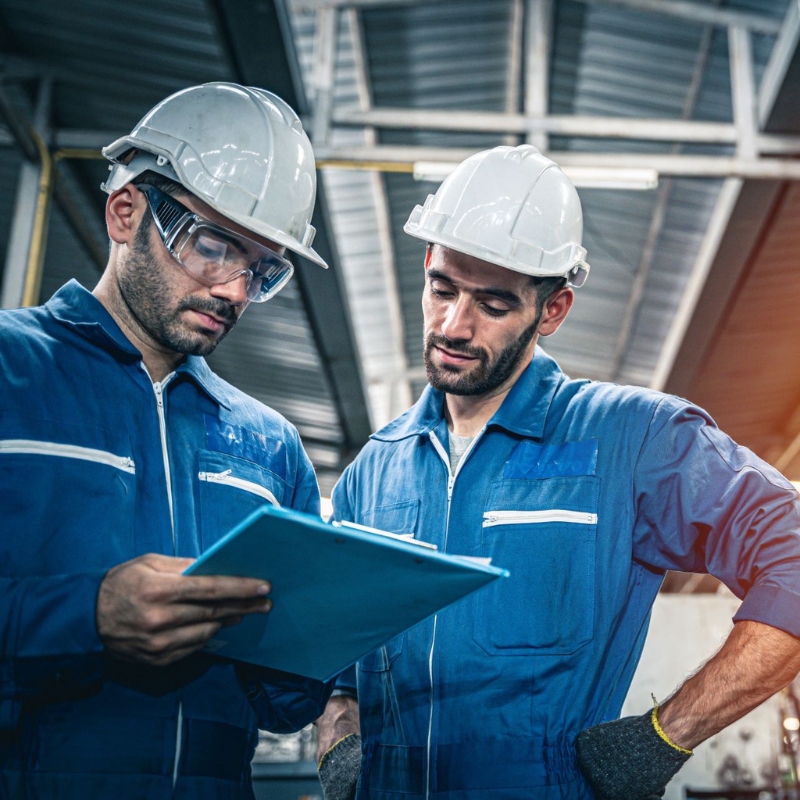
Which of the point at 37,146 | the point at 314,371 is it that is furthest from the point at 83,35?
the point at 314,371

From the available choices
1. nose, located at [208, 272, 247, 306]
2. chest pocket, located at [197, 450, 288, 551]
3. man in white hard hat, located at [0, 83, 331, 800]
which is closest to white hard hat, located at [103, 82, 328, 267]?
man in white hard hat, located at [0, 83, 331, 800]

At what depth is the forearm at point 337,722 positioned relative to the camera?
2.43m

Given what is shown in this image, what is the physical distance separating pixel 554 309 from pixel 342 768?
142 cm

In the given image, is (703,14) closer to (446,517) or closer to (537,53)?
(537,53)

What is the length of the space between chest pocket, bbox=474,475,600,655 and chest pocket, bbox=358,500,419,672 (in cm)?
23

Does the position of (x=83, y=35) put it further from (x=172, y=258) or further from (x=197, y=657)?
(x=197, y=657)

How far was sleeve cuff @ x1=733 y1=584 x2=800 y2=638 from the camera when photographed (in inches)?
76.4

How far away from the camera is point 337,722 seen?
247 centimetres

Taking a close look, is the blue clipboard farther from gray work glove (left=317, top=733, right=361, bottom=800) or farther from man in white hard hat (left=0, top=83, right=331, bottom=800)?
gray work glove (left=317, top=733, right=361, bottom=800)

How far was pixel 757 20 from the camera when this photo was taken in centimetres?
630

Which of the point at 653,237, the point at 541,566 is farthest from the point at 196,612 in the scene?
the point at 653,237

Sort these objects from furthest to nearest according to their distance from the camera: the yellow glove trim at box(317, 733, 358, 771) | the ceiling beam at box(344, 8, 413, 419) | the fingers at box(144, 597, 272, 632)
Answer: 1. the ceiling beam at box(344, 8, 413, 419)
2. the yellow glove trim at box(317, 733, 358, 771)
3. the fingers at box(144, 597, 272, 632)

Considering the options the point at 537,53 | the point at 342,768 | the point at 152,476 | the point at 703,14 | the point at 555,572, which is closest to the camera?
the point at 152,476

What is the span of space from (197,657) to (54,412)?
568 mm
